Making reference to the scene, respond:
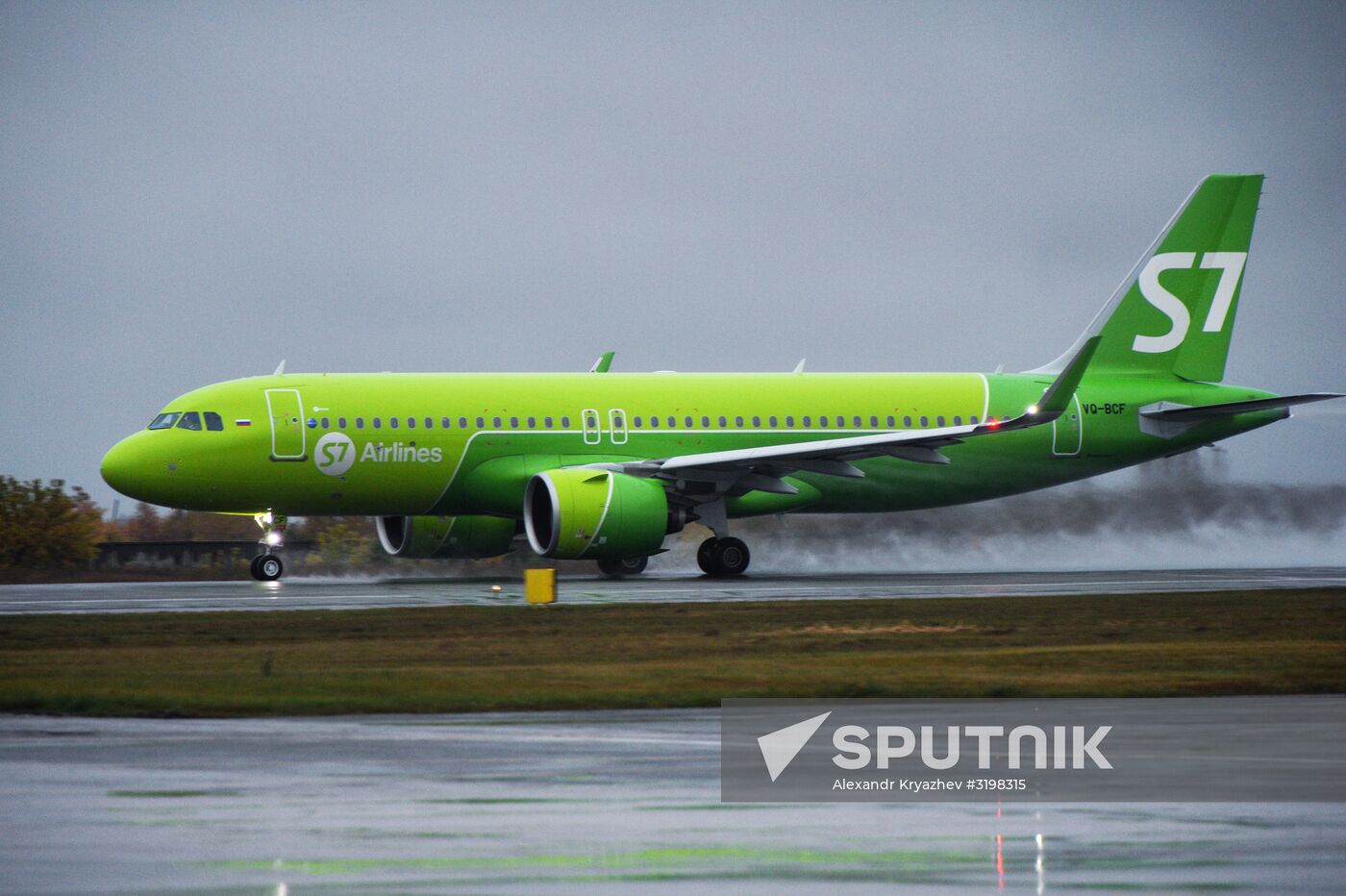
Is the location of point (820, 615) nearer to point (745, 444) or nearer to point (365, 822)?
point (745, 444)

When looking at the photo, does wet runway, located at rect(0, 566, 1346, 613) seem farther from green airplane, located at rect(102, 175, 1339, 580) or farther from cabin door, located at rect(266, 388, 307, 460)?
cabin door, located at rect(266, 388, 307, 460)

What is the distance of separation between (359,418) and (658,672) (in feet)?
63.1

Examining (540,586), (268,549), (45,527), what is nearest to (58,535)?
(45,527)

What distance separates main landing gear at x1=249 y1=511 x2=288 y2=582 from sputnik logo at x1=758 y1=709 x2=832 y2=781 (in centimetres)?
2439

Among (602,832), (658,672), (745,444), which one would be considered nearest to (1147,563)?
(745,444)

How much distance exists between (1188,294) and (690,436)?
12105mm

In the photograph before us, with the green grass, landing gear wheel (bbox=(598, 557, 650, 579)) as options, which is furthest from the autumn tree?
the green grass

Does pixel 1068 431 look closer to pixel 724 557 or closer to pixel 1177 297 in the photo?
pixel 1177 297

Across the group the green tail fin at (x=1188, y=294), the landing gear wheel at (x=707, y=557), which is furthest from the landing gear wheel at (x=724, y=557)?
the green tail fin at (x=1188, y=294)

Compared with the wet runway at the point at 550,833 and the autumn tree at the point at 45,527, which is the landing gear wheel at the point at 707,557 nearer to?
the autumn tree at the point at 45,527

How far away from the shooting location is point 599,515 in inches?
1310

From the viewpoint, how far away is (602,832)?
8.77 meters

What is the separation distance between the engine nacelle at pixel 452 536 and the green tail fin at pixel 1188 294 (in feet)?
44.7

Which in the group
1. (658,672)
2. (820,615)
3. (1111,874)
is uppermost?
(820,615)
